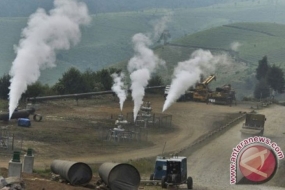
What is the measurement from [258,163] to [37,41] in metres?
31.5

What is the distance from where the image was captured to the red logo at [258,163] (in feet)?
145

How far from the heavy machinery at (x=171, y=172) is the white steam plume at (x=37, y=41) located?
24.6 m

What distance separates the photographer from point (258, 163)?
45562mm

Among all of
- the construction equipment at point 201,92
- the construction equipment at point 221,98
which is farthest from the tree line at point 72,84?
the construction equipment at point 221,98

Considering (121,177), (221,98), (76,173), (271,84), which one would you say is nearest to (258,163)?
(121,177)

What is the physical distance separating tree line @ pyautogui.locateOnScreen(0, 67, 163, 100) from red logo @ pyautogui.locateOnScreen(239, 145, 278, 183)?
134ft

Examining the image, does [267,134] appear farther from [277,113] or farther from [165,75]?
[165,75]

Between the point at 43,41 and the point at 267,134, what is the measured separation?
24479 mm

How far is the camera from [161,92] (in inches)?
4050

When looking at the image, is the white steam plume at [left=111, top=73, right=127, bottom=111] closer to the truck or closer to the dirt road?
the dirt road

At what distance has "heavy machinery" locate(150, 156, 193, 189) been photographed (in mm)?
41812

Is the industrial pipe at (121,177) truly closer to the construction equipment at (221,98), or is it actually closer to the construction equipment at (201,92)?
the construction equipment at (201,92)

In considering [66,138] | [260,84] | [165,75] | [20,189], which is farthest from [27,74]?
[165,75]

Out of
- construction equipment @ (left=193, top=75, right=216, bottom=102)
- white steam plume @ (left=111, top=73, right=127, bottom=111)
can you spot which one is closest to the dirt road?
construction equipment @ (left=193, top=75, right=216, bottom=102)
